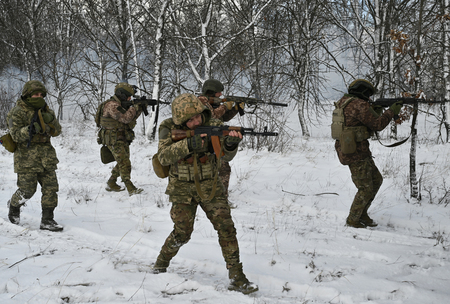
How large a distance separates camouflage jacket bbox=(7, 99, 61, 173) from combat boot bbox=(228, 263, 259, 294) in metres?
2.97

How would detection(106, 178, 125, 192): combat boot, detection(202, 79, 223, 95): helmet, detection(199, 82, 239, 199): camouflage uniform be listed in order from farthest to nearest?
1. detection(106, 178, 125, 192): combat boot
2. detection(202, 79, 223, 95): helmet
3. detection(199, 82, 239, 199): camouflage uniform

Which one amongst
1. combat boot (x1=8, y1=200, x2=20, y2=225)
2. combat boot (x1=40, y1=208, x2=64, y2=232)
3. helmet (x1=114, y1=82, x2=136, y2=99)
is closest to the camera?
combat boot (x1=40, y1=208, x2=64, y2=232)

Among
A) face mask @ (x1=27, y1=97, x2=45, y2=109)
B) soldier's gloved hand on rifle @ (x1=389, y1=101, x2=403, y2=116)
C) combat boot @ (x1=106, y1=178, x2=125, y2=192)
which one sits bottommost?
combat boot @ (x1=106, y1=178, x2=125, y2=192)

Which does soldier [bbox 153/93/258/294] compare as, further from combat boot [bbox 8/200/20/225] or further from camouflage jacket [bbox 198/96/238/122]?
combat boot [bbox 8/200/20/225]

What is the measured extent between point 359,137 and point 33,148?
426cm

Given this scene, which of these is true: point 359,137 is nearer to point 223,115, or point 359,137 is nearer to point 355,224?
point 355,224

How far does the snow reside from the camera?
2.49m

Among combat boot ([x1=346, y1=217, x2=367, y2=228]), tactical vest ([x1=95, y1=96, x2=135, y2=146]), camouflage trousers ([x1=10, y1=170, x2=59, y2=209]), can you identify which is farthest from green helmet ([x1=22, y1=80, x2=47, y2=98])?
combat boot ([x1=346, y1=217, x2=367, y2=228])

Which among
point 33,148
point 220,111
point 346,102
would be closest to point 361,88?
point 346,102

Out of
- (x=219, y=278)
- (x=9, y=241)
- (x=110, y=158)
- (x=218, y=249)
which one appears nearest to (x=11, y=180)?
(x=110, y=158)

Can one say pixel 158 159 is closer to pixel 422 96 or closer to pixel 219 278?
pixel 219 278

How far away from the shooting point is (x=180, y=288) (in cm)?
258

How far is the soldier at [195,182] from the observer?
2.58 m

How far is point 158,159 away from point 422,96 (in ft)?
12.4
